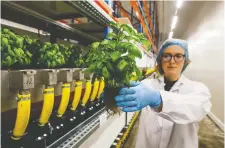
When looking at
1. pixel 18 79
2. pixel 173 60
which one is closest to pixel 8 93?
pixel 18 79

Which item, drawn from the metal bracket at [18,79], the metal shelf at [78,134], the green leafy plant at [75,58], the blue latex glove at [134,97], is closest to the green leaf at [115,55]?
the blue latex glove at [134,97]

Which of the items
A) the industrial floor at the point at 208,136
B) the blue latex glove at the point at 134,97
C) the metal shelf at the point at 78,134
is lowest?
the industrial floor at the point at 208,136

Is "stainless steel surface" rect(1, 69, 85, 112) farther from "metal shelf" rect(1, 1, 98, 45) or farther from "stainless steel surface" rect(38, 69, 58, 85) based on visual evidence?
"metal shelf" rect(1, 1, 98, 45)

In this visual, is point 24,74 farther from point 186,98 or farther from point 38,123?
point 186,98

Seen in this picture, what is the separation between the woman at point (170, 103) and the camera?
3.18 feet

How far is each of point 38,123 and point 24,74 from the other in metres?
0.30

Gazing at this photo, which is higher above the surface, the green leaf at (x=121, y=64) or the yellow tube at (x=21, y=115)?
the green leaf at (x=121, y=64)

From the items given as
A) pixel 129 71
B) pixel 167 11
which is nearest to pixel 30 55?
pixel 129 71

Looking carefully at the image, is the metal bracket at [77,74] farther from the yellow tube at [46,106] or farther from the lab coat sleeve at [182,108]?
the lab coat sleeve at [182,108]

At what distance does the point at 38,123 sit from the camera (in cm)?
105

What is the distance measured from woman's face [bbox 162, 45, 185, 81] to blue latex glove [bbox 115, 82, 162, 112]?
50 cm

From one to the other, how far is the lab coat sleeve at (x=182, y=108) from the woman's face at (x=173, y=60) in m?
0.33

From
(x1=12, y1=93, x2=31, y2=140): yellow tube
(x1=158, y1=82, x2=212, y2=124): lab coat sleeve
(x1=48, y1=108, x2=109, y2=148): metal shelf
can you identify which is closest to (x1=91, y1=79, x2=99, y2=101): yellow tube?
(x1=48, y1=108, x2=109, y2=148): metal shelf

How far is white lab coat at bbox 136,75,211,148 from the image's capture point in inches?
43.1
